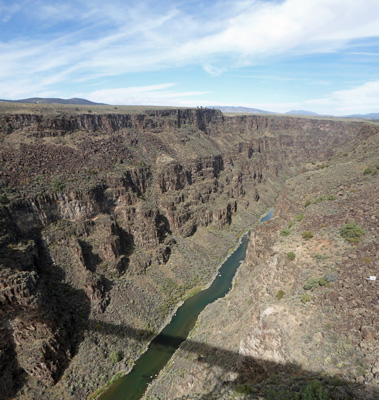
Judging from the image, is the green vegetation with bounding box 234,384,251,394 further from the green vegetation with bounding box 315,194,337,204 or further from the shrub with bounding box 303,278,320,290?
the green vegetation with bounding box 315,194,337,204

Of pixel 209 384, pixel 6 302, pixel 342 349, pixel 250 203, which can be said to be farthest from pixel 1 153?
pixel 250 203

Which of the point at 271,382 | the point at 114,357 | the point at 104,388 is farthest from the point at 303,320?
the point at 104,388

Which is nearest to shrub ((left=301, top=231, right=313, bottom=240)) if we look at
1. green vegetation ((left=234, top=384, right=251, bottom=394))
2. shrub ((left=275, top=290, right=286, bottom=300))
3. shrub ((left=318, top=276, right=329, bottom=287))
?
shrub ((left=318, top=276, right=329, bottom=287))

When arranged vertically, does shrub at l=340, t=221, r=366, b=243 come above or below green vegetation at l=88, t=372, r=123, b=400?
above

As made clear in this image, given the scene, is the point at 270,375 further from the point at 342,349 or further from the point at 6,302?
the point at 6,302

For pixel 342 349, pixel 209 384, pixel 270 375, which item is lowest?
pixel 209 384

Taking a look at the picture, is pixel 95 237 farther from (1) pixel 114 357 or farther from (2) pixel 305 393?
(2) pixel 305 393
